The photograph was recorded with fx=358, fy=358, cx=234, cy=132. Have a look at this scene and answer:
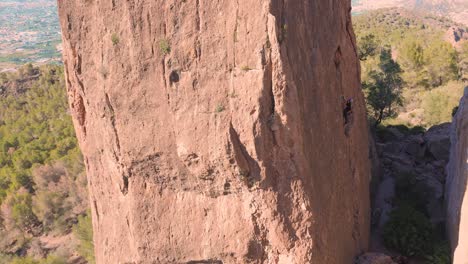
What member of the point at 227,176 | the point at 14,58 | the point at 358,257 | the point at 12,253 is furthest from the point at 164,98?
the point at 14,58

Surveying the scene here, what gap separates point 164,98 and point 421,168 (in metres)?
15.9

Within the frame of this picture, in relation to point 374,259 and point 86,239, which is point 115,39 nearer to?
point 374,259

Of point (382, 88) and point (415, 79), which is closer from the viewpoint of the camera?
point (382, 88)

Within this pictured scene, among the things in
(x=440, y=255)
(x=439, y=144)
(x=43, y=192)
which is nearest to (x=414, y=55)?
(x=439, y=144)

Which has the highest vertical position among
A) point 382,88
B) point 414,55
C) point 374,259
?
point 414,55

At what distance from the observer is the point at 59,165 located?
34.3 meters

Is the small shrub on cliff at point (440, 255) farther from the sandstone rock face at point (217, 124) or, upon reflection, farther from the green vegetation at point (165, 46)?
the green vegetation at point (165, 46)

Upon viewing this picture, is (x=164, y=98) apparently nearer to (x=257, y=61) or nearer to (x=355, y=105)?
(x=257, y=61)

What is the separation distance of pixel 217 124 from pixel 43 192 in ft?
88.5

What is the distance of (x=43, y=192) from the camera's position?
31359 millimetres

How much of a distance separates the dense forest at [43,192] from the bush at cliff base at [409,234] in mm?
17020

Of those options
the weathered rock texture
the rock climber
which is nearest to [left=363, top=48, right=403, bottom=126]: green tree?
the weathered rock texture

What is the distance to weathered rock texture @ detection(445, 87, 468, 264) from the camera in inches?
474

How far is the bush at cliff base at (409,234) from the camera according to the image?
14.1 m
